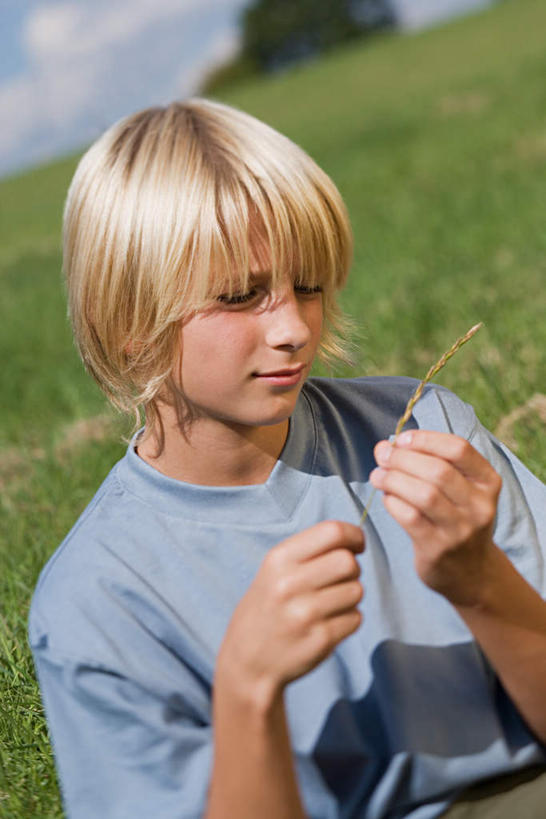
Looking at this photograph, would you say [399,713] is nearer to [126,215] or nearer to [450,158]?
[126,215]

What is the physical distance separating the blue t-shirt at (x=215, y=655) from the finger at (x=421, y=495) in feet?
1.00

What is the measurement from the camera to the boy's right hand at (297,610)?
1.24 meters

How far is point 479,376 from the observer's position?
361cm

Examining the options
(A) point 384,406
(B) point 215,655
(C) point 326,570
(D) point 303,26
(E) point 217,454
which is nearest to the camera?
(C) point 326,570

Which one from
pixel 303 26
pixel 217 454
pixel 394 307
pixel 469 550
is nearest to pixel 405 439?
pixel 469 550

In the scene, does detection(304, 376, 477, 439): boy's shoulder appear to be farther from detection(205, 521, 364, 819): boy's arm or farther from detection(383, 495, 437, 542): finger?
detection(205, 521, 364, 819): boy's arm

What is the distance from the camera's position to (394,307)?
5.26m

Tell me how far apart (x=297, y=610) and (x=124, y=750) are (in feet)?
1.20

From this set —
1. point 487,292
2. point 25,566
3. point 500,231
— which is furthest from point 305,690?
point 500,231

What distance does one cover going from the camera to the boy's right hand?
124cm

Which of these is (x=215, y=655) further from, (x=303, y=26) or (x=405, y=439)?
(x=303, y=26)

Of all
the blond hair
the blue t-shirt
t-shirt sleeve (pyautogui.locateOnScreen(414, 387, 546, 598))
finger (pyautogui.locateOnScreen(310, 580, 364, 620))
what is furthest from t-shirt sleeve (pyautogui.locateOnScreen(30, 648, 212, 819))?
t-shirt sleeve (pyautogui.locateOnScreen(414, 387, 546, 598))

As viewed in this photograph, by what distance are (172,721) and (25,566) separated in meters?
1.75

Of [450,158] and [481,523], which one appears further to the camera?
[450,158]
